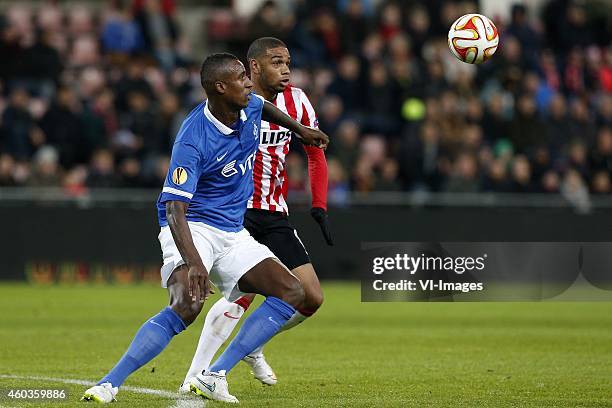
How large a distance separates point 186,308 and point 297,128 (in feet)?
5.12

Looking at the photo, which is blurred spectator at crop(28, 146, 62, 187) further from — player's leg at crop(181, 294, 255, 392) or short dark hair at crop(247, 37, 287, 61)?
player's leg at crop(181, 294, 255, 392)

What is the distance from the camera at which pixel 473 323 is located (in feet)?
48.8

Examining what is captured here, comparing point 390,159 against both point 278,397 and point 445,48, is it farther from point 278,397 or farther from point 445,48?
point 278,397

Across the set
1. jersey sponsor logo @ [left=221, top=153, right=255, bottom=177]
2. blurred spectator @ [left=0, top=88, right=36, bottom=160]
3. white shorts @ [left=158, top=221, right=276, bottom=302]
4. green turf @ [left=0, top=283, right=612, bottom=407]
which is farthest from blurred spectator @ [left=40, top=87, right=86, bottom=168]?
white shorts @ [left=158, top=221, right=276, bottom=302]

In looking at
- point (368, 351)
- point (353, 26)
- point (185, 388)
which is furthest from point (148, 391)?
point (353, 26)

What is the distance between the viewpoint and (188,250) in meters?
7.79

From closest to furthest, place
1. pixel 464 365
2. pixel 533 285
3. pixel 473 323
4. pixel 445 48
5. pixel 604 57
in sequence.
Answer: pixel 464 365
pixel 473 323
pixel 533 285
pixel 445 48
pixel 604 57

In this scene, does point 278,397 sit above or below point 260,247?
below

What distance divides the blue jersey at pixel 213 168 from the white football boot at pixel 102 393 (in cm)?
113

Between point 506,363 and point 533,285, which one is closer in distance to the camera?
point 506,363

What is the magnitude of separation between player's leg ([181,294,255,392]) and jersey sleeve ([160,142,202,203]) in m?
1.41

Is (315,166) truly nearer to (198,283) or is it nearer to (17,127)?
(198,283)

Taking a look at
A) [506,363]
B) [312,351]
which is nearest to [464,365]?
[506,363]

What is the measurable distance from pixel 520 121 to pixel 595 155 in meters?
1.34
